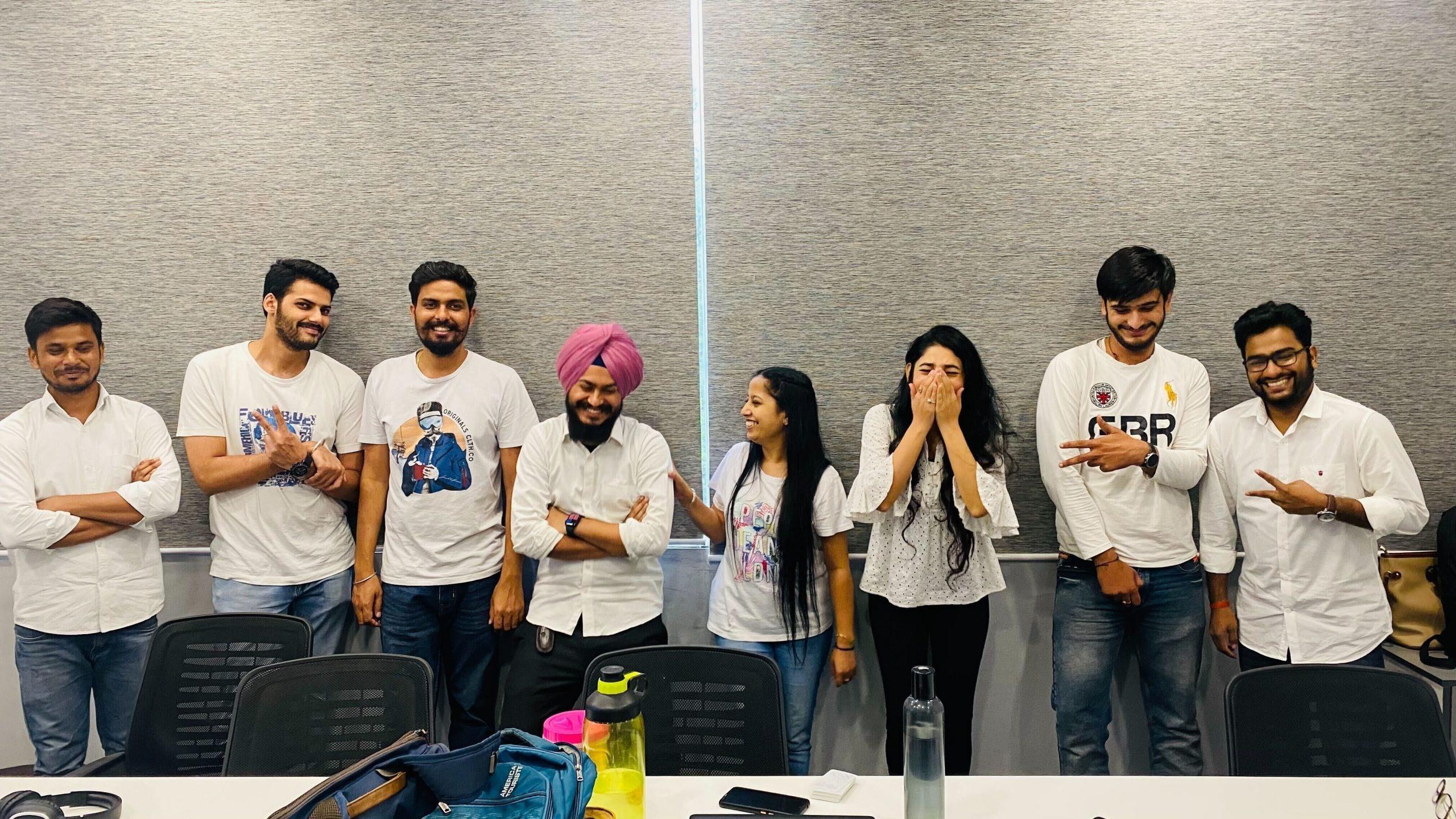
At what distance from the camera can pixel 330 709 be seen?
2.10m

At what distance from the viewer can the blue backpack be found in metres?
1.23

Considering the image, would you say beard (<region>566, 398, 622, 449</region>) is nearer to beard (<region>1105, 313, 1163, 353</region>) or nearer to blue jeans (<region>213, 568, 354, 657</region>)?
blue jeans (<region>213, 568, 354, 657</region>)

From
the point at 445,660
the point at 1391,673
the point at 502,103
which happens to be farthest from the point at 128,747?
the point at 1391,673

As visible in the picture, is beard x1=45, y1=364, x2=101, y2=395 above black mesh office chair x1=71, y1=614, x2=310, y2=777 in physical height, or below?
above

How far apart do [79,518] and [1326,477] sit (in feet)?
13.4

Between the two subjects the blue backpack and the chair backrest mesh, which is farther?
the chair backrest mesh

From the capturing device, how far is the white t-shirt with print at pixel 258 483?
3.08 m

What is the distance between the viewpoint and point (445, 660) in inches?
126

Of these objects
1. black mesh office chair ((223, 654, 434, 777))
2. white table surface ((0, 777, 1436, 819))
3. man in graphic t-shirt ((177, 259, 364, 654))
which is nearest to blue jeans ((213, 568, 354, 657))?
man in graphic t-shirt ((177, 259, 364, 654))

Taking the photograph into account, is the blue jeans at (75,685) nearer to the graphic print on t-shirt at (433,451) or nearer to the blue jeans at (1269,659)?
the graphic print on t-shirt at (433,451)

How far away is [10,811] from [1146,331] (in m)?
3.15

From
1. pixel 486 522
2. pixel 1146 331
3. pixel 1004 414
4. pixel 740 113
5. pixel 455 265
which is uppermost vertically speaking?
pixel 740 113

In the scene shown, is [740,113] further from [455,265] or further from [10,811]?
[10,811]

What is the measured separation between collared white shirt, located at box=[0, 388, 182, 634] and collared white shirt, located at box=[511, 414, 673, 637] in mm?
1259
